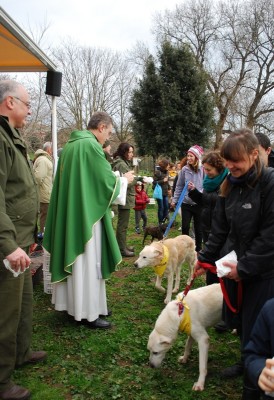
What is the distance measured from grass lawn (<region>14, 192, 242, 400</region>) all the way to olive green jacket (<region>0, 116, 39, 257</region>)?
1319 millimetres

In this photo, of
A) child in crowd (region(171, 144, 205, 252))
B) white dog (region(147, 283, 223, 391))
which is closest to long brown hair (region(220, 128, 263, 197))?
white dog (region(147, 283, 223, 391))

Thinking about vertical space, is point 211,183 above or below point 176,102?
below

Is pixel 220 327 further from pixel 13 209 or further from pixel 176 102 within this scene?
pixel 176 102

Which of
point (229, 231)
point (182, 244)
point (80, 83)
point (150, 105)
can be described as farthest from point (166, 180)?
point (80, 83)

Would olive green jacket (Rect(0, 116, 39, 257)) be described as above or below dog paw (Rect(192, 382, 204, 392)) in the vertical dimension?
above

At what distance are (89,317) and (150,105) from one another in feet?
64.7

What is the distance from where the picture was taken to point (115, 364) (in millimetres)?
3668

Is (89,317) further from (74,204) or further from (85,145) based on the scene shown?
(85,145)

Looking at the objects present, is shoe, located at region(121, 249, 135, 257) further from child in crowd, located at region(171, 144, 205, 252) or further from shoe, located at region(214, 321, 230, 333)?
shoe, located at region(214, 321, 230, 333)

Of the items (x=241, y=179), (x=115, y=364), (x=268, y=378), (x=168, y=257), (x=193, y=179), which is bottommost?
(x=115, y=364)

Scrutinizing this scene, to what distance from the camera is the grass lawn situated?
3223 mm

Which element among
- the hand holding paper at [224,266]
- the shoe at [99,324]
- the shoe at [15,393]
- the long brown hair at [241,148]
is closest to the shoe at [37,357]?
the shoe at [15,393]

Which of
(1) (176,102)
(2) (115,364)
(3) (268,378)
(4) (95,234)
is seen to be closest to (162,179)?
(4) (95,234)

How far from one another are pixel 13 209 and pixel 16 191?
0.50 feet
